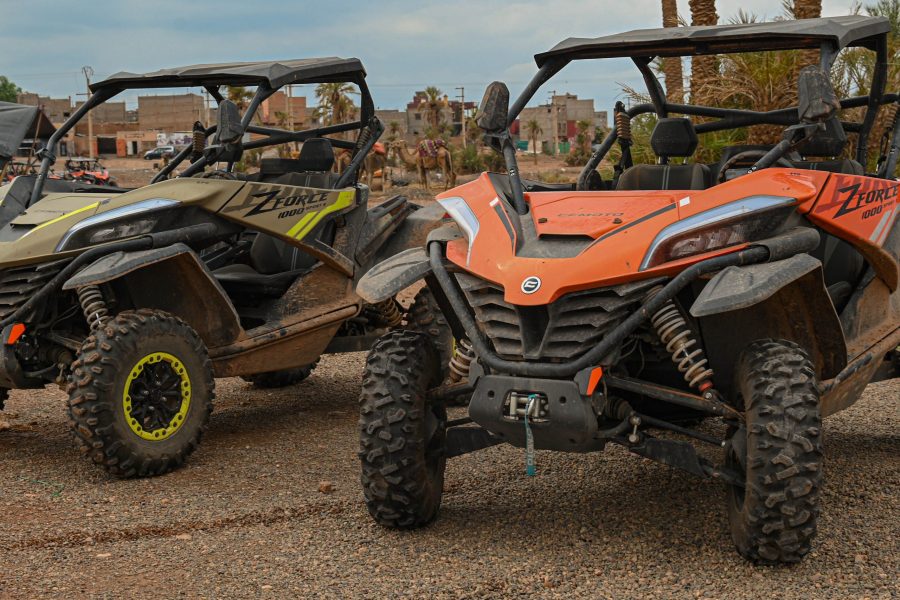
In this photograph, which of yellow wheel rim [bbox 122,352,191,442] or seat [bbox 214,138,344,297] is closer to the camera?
yellow wheel rim [bbox 122,352,191,442]

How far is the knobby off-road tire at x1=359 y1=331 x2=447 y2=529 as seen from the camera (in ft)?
17.5

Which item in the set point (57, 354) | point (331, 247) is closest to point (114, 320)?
point (57, 354)

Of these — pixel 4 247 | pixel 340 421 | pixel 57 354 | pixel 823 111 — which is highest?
pixel 823 111

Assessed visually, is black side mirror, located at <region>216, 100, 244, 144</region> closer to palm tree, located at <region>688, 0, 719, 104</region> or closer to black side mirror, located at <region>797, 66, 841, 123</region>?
black side mirror, located at <region>797, 66, 841, 123</region>

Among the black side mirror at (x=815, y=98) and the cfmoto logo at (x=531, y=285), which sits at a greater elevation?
the black side mirror at (x=815, y=98)

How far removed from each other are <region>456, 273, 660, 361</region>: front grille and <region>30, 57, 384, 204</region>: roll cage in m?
3.16

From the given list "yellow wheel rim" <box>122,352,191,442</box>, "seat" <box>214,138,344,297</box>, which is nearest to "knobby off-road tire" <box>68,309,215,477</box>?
"yellow wheel rim" <box>122,352,191,442</box>

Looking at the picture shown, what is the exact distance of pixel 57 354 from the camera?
709 cm

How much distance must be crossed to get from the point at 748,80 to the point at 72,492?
30.1 feet

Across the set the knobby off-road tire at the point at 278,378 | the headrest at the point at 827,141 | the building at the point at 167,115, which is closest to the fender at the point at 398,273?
the headrest at the point at 827,141

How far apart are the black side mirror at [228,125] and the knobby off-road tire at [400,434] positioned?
7.93 ft

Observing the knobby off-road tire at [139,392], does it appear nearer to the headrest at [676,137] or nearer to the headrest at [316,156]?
the headrest at [316,156]

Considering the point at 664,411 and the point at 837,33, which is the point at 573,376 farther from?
the point at 837,33

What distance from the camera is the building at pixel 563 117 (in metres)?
77.4
